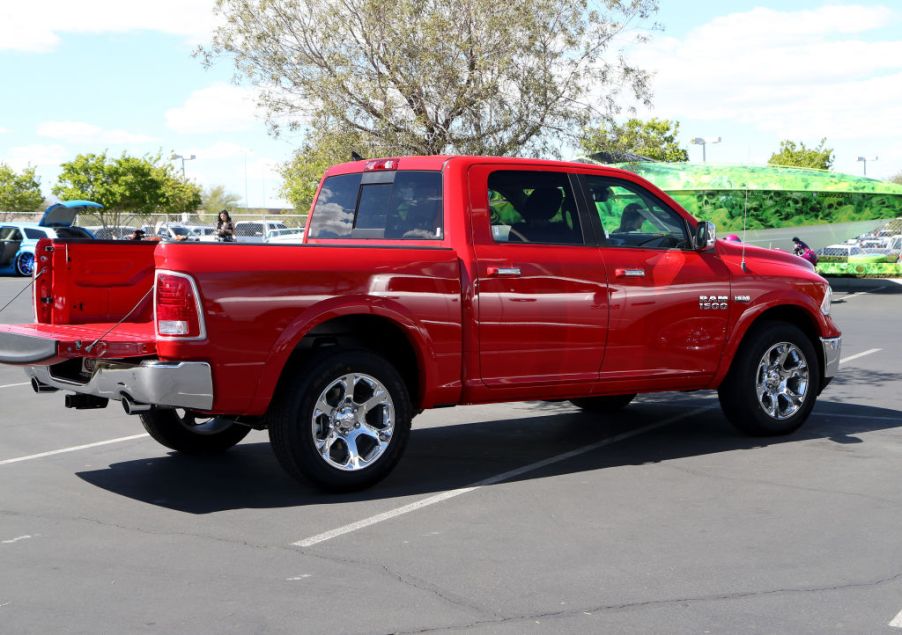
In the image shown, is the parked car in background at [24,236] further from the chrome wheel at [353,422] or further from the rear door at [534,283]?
the chrome wheel at [353,422]

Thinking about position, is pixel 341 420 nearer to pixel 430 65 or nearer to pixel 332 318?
pixel 332 318

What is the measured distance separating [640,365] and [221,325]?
3.07m

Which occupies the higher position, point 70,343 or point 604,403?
point 70,343

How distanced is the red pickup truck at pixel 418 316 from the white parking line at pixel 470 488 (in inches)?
15.8

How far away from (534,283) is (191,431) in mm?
2685

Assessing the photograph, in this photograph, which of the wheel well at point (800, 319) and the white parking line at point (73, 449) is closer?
the white parking line at point (73, 449)

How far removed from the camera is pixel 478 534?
18.6ft

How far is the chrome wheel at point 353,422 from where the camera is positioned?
6.40 metres

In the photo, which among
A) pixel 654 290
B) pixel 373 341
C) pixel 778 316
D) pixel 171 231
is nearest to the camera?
pixel 373 341

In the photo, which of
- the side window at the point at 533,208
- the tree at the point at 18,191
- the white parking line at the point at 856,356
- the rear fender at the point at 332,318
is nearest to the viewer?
the rear fender at the point at 332,318

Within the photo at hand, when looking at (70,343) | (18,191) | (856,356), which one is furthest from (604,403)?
(18,191)

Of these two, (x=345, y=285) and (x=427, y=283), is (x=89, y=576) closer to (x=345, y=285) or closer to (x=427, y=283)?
(x=345, y=285)

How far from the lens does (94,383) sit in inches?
244

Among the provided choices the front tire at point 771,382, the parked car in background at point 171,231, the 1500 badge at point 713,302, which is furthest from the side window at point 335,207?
the parked car in background at point 171,231
